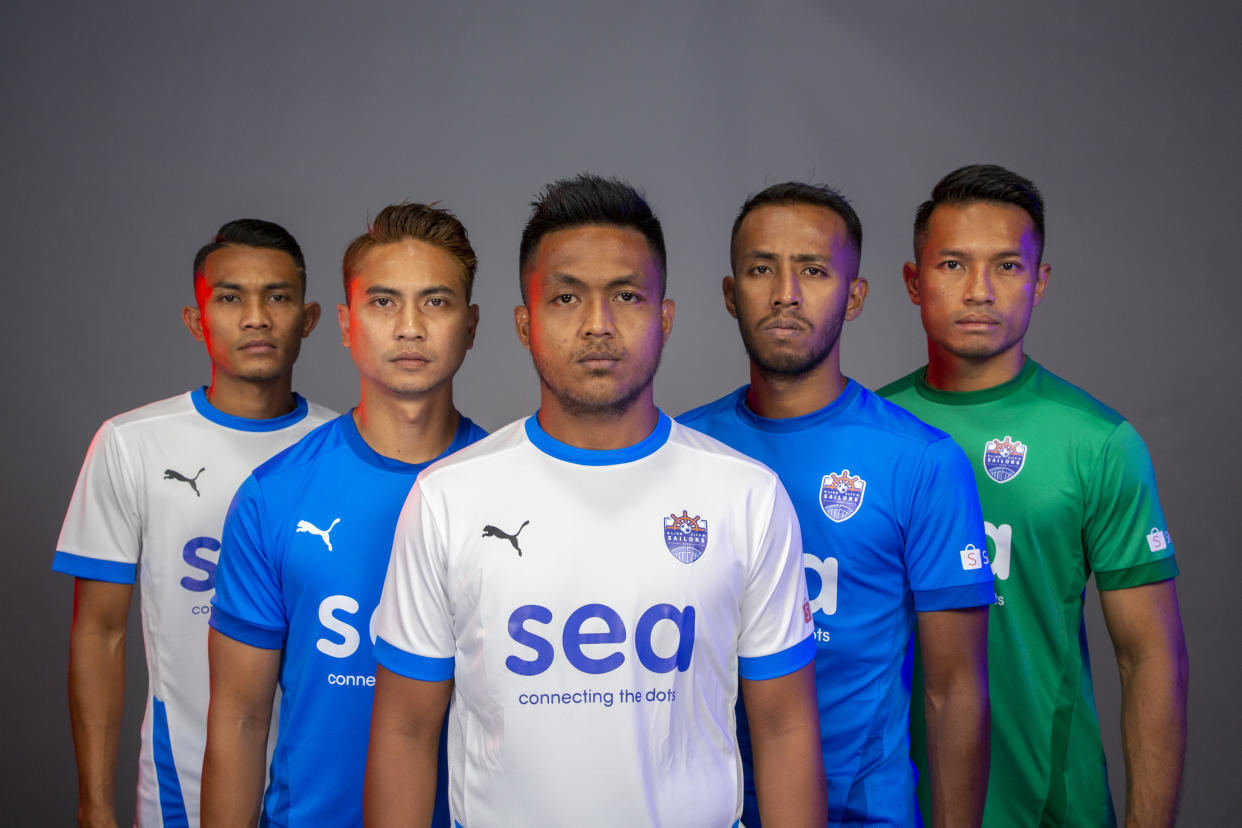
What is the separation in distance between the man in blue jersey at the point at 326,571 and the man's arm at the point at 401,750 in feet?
0.94

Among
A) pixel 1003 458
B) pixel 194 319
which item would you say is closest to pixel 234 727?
pixel 194 319

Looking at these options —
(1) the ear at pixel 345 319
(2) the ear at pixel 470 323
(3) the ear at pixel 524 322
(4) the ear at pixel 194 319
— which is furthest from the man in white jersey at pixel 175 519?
(3) the ear at pixel 524 322

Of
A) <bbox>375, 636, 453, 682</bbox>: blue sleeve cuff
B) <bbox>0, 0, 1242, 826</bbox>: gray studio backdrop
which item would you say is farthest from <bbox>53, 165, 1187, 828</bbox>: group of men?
<bbox>0, 0, 1242, 826</bbox>: gray studio backdrop

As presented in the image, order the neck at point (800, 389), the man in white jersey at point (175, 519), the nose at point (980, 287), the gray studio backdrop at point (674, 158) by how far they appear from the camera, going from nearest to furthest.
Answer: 1. the neck at point (800, 389)
2. the nose at point (980, 287)
3. the man in white jersey at point (175, 519)
4. the gray studio backdrop at point (674, 158)

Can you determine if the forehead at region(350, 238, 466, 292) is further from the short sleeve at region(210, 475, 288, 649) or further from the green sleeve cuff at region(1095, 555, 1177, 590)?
the green sleeve cuff at region(1095, 555, 1177, 590)

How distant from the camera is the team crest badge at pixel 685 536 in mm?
1994

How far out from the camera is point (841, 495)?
7.85ft

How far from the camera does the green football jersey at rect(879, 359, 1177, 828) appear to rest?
8.45 ft

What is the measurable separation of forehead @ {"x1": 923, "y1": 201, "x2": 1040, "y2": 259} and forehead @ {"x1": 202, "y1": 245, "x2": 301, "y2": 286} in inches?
66.1

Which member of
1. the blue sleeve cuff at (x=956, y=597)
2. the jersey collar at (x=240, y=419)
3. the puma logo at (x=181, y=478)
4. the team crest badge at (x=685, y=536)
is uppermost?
the jersey collar at (x=240, y=419)

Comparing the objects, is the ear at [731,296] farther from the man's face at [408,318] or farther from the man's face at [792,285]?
the man's face at [408,318]

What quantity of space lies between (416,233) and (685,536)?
96 cm

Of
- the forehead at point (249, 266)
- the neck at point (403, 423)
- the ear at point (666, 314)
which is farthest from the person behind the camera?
the forehead at point (249, 266)

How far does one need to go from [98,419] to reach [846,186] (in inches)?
117
